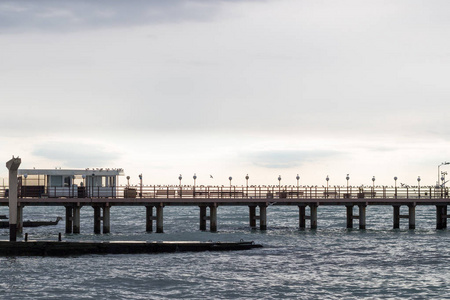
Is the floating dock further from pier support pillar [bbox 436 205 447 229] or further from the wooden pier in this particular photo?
pier support pillar [bbox 436 205 447 229]

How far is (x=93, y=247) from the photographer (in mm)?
48000

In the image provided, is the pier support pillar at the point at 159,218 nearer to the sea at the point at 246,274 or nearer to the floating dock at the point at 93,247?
the sea at the point at 246,274

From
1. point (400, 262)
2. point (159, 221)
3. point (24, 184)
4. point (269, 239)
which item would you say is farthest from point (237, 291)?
point (24, 184)

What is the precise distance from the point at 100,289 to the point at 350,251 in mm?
22596

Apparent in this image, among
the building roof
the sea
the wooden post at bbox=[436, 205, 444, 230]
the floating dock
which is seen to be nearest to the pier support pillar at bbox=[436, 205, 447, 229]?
the wooden post at bbox=[436, 205, 444, 230]

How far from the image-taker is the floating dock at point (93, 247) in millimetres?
46969

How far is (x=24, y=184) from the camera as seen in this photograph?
70.5m

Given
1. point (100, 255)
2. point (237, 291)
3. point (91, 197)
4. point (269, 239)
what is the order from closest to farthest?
1. point (237, 291)
2. point (100, 255)
3. point (269, 239)
4. point (91, 197)

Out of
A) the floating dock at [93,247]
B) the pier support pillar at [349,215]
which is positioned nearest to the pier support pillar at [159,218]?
the floating dock at [93,247]

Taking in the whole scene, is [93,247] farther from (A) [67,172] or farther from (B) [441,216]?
(B) [441,216]

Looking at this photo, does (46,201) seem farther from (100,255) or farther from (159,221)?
(100,255)

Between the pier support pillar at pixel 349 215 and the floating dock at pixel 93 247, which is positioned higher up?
the pier support pillar at pixel 349 215

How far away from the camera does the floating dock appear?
4697 cm

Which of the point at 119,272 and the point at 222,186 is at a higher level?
the point at 222,186
